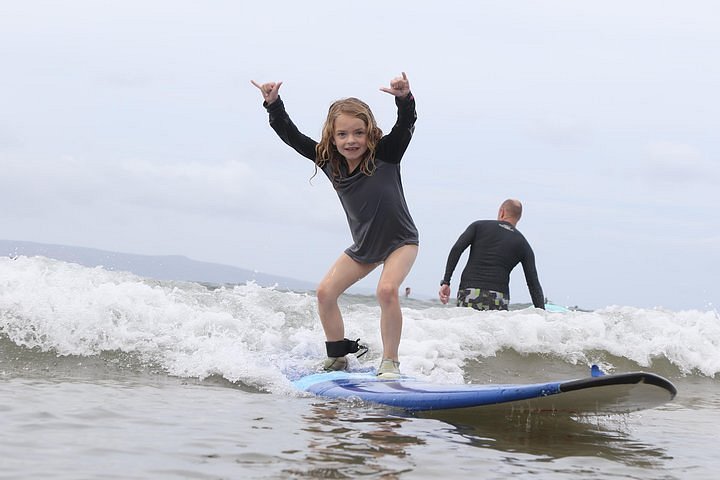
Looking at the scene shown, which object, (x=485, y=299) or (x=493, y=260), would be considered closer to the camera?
(x=493, y=260)

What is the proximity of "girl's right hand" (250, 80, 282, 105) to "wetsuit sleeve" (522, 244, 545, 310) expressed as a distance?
3265mm

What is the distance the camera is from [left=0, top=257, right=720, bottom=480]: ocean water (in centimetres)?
329

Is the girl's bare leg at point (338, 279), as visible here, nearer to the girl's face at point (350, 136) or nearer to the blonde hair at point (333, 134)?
the blonde hair at point (333, 134)

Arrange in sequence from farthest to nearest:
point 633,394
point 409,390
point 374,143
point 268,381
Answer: point 268,381 < point 374,143 < point 409,390 < point 633,394

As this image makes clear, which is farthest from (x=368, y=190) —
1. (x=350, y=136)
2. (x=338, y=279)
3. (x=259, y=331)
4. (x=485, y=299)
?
(x=485, y=299)

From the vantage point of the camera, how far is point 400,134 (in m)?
5.25

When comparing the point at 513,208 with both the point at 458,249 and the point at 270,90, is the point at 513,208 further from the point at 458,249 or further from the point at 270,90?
the point at 270,90

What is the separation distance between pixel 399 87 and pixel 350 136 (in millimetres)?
453

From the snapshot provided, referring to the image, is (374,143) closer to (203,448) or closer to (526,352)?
(203,448)

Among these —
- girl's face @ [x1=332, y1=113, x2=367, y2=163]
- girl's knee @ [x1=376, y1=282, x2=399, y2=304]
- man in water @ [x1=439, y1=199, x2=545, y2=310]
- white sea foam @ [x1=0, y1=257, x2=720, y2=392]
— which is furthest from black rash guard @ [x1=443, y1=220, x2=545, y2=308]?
girl's face @ [x1=332, y1=113, x2=367, y2=163]

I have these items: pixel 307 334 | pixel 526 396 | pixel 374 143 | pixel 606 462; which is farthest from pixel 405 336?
pixel 606 462

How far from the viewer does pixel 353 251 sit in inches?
221

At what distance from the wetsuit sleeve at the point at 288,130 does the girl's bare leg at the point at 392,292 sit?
865mm

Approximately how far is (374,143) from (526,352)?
349 centimetres
